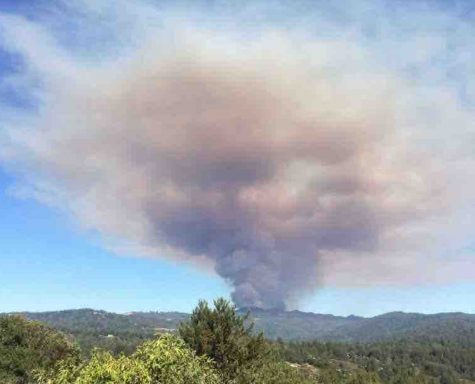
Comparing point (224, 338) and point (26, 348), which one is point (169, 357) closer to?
point (224, 338)

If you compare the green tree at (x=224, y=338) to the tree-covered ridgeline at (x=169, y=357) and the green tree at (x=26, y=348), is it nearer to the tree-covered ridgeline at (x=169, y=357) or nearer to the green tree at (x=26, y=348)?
the tree-covered ridgeline at (x=169, y=357)

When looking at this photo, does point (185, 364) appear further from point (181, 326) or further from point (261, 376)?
point (181, 326)

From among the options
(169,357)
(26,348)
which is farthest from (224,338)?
(26,348)

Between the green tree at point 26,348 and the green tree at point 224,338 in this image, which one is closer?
the green tree at point 224,338

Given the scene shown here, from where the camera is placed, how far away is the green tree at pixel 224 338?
209 feet

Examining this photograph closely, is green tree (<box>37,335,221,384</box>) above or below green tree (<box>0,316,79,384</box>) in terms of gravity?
below

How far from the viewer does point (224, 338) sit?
65125mm

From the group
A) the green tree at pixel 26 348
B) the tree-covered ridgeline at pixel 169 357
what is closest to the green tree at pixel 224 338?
the tree-covered ridgeline at pixel 169 357

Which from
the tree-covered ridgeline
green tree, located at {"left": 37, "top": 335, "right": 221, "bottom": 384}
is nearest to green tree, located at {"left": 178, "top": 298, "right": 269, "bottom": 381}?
the tree-covered ridgeline

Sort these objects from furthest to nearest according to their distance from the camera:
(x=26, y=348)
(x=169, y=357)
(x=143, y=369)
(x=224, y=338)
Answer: (x=26, y=348)
(x=224, y=338)
(x=169, y=357)
(x=143, y=369)

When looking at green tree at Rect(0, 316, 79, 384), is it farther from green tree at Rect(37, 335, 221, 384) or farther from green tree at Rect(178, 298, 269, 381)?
green tree at Rect(37, 335, 221, 384)

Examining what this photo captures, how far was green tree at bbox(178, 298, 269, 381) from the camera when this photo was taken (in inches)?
2505

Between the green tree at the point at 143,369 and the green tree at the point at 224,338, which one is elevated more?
the green tree at the point at 224,338

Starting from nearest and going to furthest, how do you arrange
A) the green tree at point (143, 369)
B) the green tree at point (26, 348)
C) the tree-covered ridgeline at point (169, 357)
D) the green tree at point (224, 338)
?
the green tree at point (143, 369), the tree-covered ridgeline at point (169, 357), the green tree at point (224, 338), the green tree at point (26, 348)
